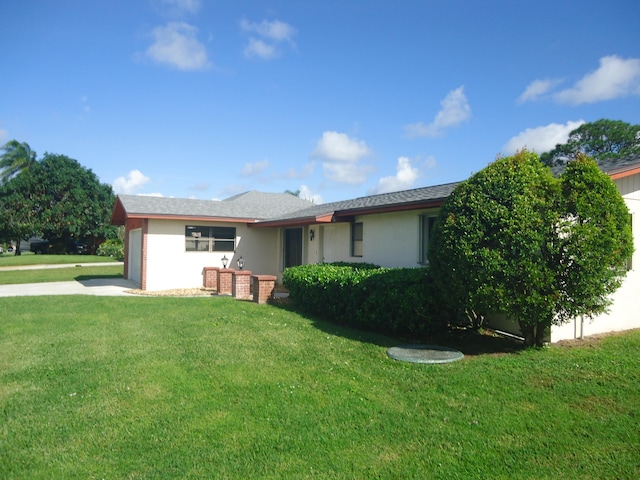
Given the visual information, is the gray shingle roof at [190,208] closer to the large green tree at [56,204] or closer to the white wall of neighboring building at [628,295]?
the white wall of neighboring building at [628,295]

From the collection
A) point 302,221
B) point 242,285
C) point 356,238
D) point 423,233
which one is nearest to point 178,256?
point 242,285

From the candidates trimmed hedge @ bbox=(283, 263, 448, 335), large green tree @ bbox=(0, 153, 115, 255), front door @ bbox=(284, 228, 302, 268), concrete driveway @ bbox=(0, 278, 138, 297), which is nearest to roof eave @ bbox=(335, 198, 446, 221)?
trimmed hedge @ bbox=(283, 263, 448, 335)

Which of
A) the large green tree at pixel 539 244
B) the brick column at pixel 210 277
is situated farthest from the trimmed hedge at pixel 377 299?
the brick column at pixel 210 277

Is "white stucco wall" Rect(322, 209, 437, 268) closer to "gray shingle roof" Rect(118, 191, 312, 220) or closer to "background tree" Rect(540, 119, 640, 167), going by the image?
"gray shingle roof" Rect(118, 191, 312, 220)

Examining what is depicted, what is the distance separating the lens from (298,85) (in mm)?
15742

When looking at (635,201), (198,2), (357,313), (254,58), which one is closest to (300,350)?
(357,313)

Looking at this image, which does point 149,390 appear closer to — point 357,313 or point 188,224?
point 357,313

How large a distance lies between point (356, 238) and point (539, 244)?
7.16m

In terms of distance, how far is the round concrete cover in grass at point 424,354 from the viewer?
6160mm

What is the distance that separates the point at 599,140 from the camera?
35.9m

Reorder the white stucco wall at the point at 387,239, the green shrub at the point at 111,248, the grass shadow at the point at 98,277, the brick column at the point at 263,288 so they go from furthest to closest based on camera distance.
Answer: the green shrub at the point at 111,248 → the grass shadow at the point at 98,277 → the brick column at the point at 263,288 → the white stucco wall at the point at 387,239

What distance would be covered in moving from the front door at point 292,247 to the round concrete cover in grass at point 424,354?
9.72 metres

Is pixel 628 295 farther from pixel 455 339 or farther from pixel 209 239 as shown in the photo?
pixel 209 239

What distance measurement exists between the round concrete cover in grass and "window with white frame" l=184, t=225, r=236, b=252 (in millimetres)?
11147
